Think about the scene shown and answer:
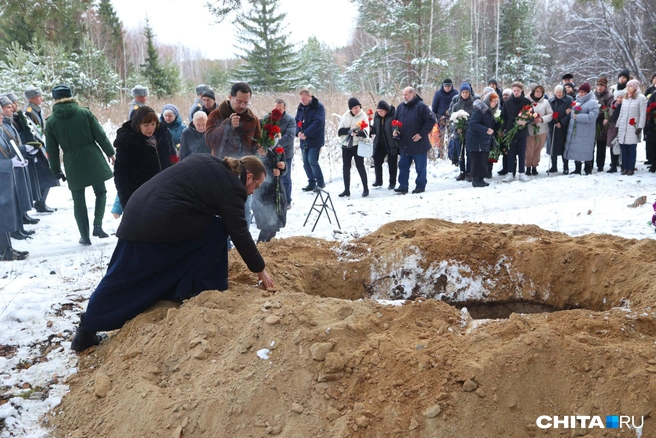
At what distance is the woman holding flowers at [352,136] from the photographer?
958 centimetres

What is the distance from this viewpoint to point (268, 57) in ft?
73.9

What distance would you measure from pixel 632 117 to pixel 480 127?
9.43 ft

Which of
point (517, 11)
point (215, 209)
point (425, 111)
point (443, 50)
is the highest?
point (517, 11)

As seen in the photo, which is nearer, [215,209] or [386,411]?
[386,411]

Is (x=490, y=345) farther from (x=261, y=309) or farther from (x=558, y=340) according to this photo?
(x=261, y=309)

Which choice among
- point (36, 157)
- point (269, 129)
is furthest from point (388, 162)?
A: point (36, 157)

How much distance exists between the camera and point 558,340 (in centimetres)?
305

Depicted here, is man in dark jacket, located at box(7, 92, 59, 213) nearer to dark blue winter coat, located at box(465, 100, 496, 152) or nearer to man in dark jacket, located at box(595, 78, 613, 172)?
dark blue winter coat, located at box(465, 100, 496, 152)

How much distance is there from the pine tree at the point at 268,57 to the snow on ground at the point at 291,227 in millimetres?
11051

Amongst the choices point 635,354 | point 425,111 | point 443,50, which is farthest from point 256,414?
point 443,50

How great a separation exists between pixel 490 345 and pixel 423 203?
5.83m

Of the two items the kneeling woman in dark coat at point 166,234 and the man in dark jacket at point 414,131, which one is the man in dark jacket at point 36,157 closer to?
the kneeling woman in dark coat at point 166,234

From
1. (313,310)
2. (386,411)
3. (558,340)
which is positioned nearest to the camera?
(386,411)

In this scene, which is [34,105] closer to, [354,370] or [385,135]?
[385,135]
